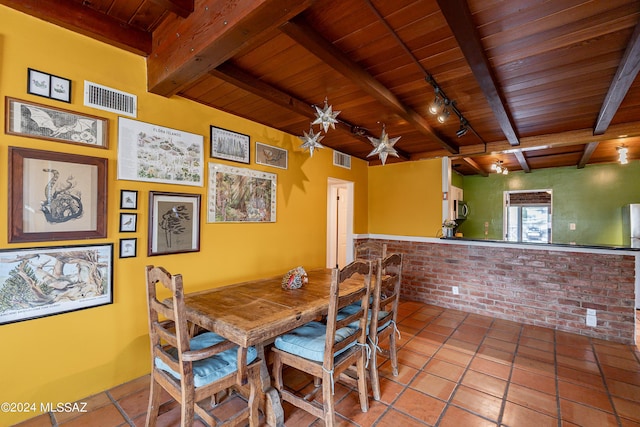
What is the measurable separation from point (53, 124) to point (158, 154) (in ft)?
2.05

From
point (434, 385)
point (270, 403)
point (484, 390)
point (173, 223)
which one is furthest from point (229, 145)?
point (484, 390)

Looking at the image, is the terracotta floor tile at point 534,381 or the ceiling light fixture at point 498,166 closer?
the terracotta floor tile at point 534,381

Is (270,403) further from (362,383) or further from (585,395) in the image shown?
(585,395)

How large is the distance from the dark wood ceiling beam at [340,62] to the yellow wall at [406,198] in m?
1.77

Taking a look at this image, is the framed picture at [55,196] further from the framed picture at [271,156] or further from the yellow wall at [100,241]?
the framed picture at [271,156]

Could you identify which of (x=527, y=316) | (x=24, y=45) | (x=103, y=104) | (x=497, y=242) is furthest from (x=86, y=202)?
(x=527, y=316)

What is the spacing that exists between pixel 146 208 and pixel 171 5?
55.3 inches

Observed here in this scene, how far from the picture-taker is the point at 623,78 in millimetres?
1927

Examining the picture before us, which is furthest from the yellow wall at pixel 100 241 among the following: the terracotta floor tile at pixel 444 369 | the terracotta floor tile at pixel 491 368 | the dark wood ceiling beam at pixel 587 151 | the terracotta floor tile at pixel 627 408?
the dark wood ceiling beam at pixel 587 151

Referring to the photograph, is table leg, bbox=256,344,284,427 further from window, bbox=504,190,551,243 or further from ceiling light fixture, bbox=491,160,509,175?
window, bbox=504,190,551,243

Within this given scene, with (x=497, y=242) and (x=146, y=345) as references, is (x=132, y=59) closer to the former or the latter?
(x=146, y=345)

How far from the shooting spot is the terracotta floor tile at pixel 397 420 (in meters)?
1.73

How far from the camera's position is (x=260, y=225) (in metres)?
3.08

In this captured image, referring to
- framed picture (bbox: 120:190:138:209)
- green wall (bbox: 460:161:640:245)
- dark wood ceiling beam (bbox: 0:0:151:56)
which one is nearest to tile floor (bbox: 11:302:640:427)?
framed picture (bbox: 120:190:138:209)
